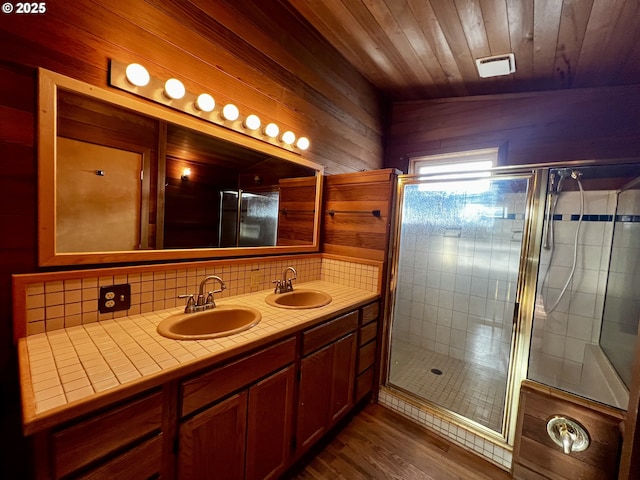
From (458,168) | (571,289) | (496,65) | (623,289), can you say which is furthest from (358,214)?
(623,289)

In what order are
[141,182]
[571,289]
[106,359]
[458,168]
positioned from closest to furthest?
[106,359], [141,182], [571,289], [458,168]

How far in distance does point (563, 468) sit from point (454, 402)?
0.67 metres

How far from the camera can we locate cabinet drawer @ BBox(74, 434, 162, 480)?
762 millimetres

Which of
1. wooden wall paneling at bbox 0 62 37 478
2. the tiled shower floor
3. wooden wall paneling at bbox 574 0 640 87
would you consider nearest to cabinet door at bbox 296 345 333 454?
the tiled shower floor

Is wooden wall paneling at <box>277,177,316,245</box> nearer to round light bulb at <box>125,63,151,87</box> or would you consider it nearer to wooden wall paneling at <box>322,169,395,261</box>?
wooden wall paneling at <box>322,169,395,261</box>

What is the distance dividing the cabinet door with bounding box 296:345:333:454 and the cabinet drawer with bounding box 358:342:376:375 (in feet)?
1.20

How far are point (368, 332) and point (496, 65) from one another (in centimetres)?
227

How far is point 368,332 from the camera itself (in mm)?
1965

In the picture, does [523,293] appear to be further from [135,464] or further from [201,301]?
[135,464]

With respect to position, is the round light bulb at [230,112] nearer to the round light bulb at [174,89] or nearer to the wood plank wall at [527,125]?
the round light bulb at [174,89]

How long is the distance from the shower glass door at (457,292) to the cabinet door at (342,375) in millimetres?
521

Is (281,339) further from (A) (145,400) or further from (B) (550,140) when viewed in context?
(B) (550,140)

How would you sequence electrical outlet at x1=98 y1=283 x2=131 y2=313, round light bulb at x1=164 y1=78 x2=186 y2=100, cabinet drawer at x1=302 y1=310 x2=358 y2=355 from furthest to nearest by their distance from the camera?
1. cabinet drawer at x1=302 y1=310 x2=358 y2=355
2. round light bulb at x1=164 y1=78 x2=186 y2=100
3. electrical outlet at x1=98 y1=283 x2=131 y2=313

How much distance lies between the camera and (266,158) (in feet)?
6.05
